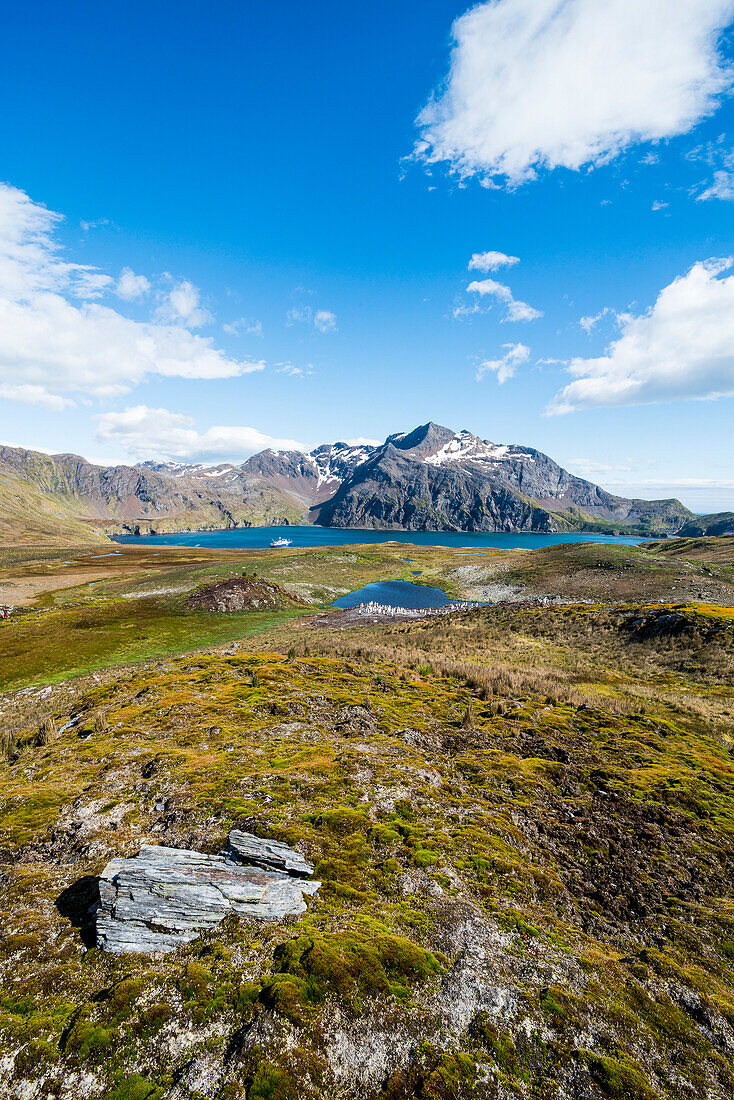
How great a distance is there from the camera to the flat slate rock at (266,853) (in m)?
9.86

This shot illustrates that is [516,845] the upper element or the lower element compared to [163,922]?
lower

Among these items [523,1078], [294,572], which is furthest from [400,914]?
[294,572]

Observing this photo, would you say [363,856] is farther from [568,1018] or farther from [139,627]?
[139,627]

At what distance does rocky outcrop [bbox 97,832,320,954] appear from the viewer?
7930 mm

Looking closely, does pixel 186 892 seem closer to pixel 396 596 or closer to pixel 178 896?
pixel 178 896

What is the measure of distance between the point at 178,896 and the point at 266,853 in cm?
208

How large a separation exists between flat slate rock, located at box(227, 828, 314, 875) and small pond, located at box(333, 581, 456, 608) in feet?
219

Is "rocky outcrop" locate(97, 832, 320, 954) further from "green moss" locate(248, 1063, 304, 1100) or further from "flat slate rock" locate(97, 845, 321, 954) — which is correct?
"green moss" locate(248, 1063, 304, 1100)

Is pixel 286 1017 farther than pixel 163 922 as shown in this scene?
No

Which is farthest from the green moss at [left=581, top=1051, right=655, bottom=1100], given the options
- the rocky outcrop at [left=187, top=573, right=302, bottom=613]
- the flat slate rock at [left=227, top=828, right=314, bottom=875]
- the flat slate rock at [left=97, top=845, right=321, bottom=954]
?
the rocky outcrop at [left=187, top=573, right=302, bottom=613]

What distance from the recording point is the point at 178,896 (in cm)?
853

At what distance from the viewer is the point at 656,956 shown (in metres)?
9.15

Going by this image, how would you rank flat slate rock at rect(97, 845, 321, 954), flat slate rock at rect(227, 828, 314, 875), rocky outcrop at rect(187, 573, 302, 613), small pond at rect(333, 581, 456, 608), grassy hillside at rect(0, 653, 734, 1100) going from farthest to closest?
small pond at rect(333, 581, 456, 608), rocky outcrop at rect(187, 573, 302, 613), flat slate rock at rect(227, 828, 314, 875), flat slate rock at rect(97, 845, 321, 954), grassy hillside at rect(0, 653, 734, 1100)

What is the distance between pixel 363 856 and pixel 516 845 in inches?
188
